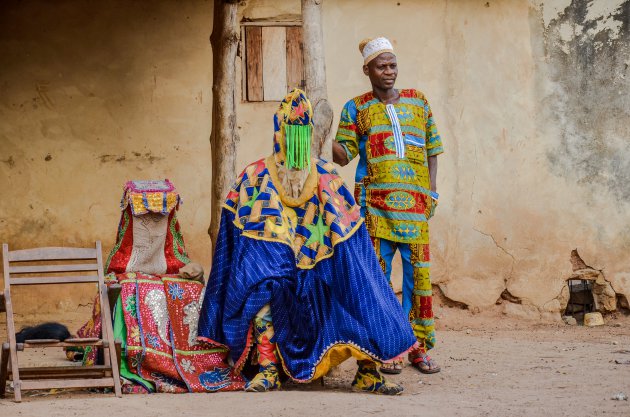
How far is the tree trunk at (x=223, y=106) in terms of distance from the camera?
8.55 metres

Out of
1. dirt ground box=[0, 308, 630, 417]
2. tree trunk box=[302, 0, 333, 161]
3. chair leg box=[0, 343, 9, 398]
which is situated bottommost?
dirt ground box=[0, 308, 630, 417]

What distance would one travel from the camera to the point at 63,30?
984cm

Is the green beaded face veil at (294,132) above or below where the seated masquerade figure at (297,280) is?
above

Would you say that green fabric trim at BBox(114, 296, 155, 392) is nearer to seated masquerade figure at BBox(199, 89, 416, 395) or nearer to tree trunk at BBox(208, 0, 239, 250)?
seated masquerade figure at BBox(199, 89, 416, 395)

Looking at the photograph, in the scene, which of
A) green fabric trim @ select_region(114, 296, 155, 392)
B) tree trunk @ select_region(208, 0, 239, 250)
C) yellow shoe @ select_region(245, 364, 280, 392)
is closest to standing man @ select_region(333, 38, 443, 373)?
yellow shoe @ select_region(245, 364, 280, 392)

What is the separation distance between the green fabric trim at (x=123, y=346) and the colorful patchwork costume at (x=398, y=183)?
1661 mm

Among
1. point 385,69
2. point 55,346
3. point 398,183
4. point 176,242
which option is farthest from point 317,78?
point 55,346

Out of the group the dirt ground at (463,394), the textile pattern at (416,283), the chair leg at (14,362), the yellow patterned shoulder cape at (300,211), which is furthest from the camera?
the textile pattern at (416,283)

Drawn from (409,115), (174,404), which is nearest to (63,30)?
(409,115)

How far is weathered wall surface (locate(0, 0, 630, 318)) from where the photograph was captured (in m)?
9.84

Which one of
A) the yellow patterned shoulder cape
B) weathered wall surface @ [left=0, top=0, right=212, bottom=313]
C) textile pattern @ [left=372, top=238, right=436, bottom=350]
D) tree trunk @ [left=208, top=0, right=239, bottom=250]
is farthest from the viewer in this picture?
weathered wall surface @ [left=0, top=0, right=212, bottom=313]

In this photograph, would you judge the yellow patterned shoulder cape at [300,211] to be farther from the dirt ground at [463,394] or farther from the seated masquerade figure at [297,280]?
the dirt ground at [463,394]

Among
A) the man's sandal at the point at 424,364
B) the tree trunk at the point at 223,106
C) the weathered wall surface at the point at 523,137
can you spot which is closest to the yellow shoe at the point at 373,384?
the man's sandal at the point at 424,364

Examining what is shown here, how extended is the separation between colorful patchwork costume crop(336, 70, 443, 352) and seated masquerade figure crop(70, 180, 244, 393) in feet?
3.91
